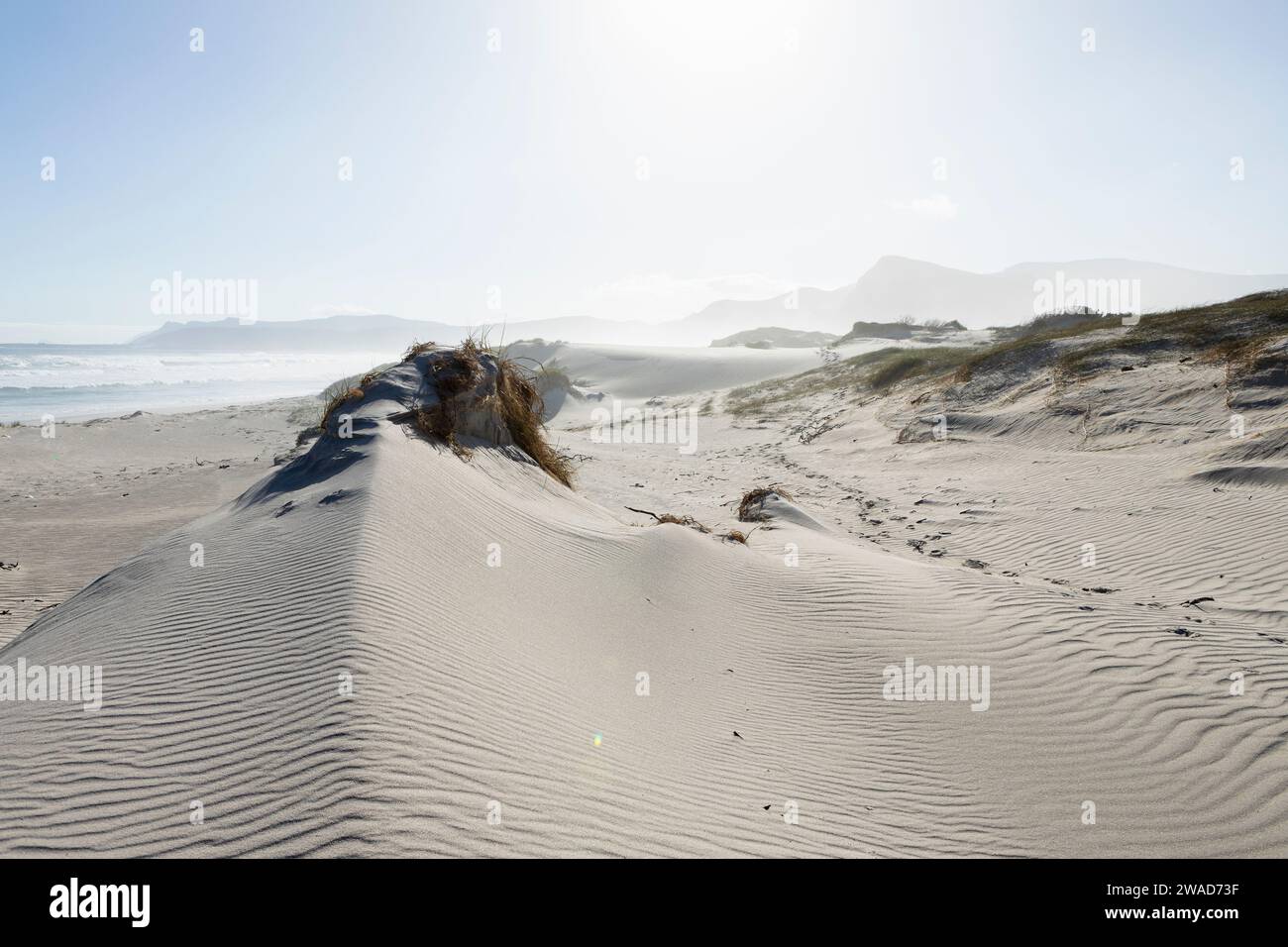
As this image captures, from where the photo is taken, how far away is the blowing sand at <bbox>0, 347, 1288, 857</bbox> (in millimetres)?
2848

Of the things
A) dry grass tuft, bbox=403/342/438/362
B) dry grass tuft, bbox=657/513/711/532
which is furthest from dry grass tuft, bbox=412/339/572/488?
dry grass tuft, bbox=657/513/711/532

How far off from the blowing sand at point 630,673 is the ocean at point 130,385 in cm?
2871

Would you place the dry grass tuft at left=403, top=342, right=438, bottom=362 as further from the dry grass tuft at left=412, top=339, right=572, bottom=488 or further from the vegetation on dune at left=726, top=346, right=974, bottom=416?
the vegetation on dune at left=726, top=346, right=974, bottom=416

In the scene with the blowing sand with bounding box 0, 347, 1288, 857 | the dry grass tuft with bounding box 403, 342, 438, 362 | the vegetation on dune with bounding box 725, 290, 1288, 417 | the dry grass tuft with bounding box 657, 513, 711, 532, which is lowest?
the blowing sand with bounding box 0, 347, 1288, 857

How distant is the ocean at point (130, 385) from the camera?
31712 millimetres

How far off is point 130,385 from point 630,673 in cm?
5201

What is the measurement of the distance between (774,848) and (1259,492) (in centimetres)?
940

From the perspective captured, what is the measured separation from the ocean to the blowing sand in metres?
28.7

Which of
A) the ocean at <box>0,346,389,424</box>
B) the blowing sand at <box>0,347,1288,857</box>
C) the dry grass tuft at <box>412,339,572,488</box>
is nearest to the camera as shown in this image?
the blowing sand at <box>0,347,1288,857</box>

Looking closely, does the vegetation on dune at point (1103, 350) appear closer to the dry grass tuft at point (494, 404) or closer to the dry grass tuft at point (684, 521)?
the dry grass tuft at point (684, 521)

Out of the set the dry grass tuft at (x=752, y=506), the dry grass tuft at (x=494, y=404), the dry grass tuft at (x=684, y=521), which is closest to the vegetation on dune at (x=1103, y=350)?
the dry grass tuft at (x=752, y=506)

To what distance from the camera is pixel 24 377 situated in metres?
43.7

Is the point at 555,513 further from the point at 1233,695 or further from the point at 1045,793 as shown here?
the point at 1233,695
